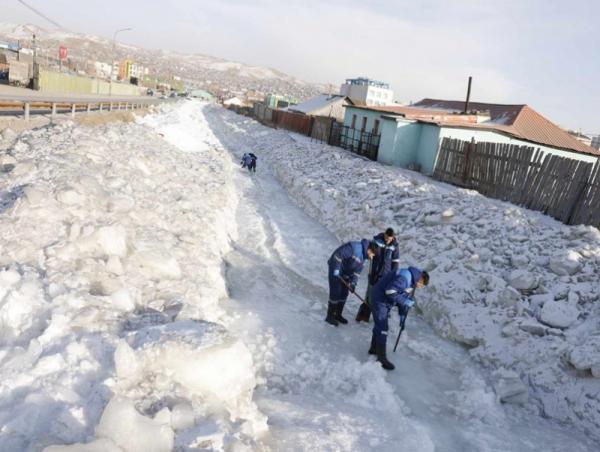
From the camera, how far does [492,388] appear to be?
5969 mm

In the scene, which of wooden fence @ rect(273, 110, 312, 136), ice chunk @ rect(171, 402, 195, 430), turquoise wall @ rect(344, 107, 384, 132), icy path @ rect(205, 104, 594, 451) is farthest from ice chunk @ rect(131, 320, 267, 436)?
wooden fence @ rect(273, 110, 312, 136)

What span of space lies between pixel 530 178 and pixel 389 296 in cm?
915

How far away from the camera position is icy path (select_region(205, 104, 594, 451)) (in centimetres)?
466

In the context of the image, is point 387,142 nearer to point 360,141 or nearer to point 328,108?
point 360,141

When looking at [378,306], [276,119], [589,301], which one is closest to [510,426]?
[378,306]

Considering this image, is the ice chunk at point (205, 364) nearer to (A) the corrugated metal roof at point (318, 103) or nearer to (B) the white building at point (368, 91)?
(A) the corrugated metal roof at point (318, 103)

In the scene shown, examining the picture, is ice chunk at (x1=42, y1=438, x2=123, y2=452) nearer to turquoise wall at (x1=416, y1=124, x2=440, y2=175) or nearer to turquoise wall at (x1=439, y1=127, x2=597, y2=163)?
turquoise wall at (x1=416, y1=124, x2=440, y2=175)

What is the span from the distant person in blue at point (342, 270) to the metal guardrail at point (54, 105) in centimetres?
1295

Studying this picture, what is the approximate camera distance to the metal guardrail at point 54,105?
16453 mm

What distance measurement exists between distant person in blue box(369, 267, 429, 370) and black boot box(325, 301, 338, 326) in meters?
1.08

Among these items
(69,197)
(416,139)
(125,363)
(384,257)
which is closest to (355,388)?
(384,257)

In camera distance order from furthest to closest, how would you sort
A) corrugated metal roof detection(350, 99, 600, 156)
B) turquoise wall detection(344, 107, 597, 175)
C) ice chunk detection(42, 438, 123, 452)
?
corrugated metal roof detection(350, 99, 600, 156), turquoise wall detection(344, 107, 597, 175), ice chunk detection(42, 438, 123, 452)

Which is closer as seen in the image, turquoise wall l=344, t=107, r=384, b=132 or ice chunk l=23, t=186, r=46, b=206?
ice chunk l=23, t=186, r=46, b=206

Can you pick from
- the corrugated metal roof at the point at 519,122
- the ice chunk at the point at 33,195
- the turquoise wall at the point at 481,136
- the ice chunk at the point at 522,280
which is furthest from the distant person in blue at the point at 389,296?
the corrugated metal roof at the point at 519,122
